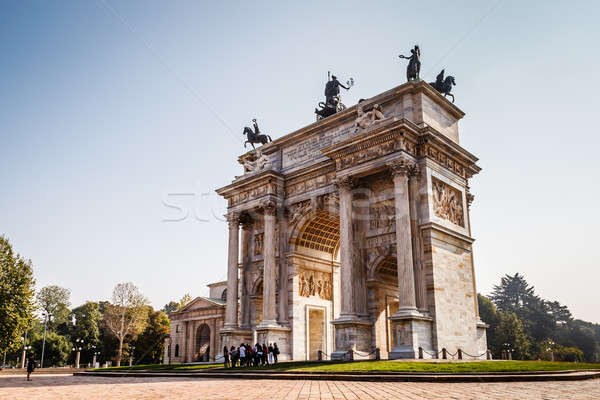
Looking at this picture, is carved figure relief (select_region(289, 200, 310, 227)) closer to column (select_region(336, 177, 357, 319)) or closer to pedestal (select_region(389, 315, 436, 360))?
column (select_region(336, 177, 357, 319))

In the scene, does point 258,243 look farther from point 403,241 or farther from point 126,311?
point 126,311

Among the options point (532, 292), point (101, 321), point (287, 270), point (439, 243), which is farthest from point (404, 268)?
point (532, 292)

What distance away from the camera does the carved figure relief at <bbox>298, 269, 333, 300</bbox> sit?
30.7 metres

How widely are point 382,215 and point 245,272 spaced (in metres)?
11.4

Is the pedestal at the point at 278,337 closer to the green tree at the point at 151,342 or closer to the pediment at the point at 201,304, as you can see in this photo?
the pediment at the point at 201,304

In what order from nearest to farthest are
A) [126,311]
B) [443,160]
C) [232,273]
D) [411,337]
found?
[411,337], [443,160], [232,273], [126,311]

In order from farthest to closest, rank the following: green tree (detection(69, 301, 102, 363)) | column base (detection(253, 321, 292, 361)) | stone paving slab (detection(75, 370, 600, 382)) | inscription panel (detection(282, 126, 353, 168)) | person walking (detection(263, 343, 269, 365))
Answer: green tree (detection(69, 301, 102, 363)) → inscription panel (detection(282, 126, 353, 168)) → column base (detection(253, 321, 292, 361)) → person walking (detection(263, 343, 269, 365)) → stone paving slab (detection(75, 370, 600, 382))

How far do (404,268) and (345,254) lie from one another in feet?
12.0

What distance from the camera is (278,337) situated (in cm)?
2859

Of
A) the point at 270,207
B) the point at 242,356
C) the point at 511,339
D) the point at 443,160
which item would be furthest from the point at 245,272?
the point at 511,339

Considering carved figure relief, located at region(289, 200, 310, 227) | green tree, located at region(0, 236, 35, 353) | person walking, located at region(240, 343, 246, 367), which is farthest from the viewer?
green tree, located at region(0, 236, 35, 353)

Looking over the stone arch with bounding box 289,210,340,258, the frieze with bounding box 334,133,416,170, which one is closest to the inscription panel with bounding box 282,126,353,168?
the frieze with bounding box 334,133,416,170

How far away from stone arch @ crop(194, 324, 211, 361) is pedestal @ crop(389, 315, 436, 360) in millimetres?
42121

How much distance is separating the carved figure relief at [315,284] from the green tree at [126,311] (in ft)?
114
